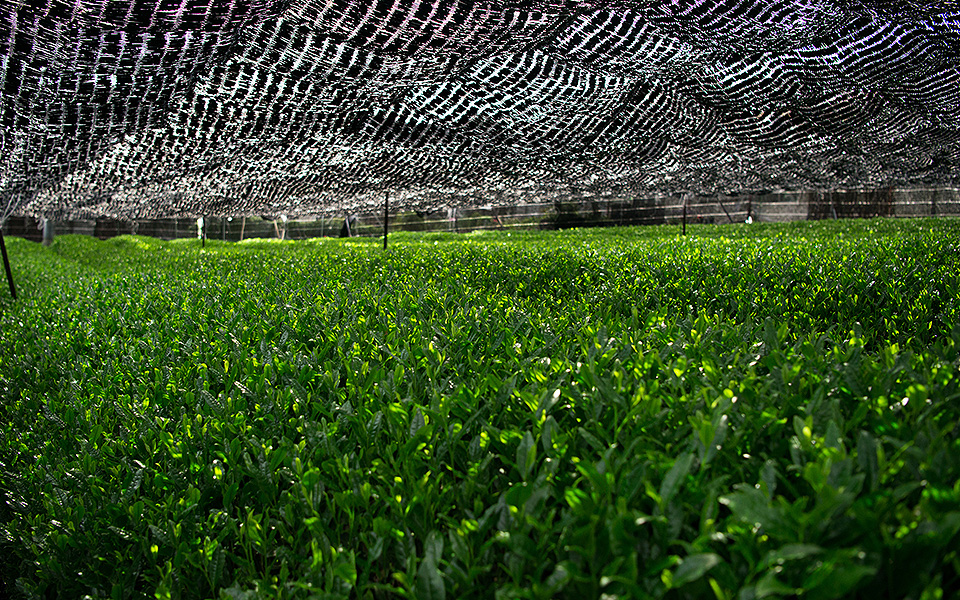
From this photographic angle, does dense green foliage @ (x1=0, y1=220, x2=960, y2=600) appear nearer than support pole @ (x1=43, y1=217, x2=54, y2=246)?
Yes

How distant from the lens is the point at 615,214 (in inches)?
1355

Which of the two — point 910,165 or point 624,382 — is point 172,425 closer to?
point 624,382

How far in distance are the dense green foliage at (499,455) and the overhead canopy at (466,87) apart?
2.86 metres

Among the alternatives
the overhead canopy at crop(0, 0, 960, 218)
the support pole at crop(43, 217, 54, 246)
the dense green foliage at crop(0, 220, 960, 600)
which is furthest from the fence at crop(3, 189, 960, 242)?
the dense green foliage at crop(0, 220, 960, 600)

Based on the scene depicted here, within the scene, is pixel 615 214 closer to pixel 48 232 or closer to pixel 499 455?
pixel 48 232

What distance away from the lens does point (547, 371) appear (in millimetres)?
2061

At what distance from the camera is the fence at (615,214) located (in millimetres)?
27500

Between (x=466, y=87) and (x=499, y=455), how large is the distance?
679cm

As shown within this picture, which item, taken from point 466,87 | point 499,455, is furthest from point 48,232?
point 499,455

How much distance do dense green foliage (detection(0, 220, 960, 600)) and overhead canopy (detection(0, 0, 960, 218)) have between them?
9.38 ft

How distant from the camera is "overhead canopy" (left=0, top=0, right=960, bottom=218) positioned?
17.0ft

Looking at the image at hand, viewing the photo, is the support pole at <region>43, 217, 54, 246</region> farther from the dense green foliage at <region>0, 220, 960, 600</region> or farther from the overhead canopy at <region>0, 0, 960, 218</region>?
the dense green foliage at <region>0, 220, 960, 600</region>

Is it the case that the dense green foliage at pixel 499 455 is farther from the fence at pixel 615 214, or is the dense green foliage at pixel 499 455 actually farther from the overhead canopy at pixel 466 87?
the fence at pixel 615 214

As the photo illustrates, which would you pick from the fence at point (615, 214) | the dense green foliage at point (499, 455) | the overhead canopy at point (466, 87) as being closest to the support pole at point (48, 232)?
the fence at point (615, 214)
